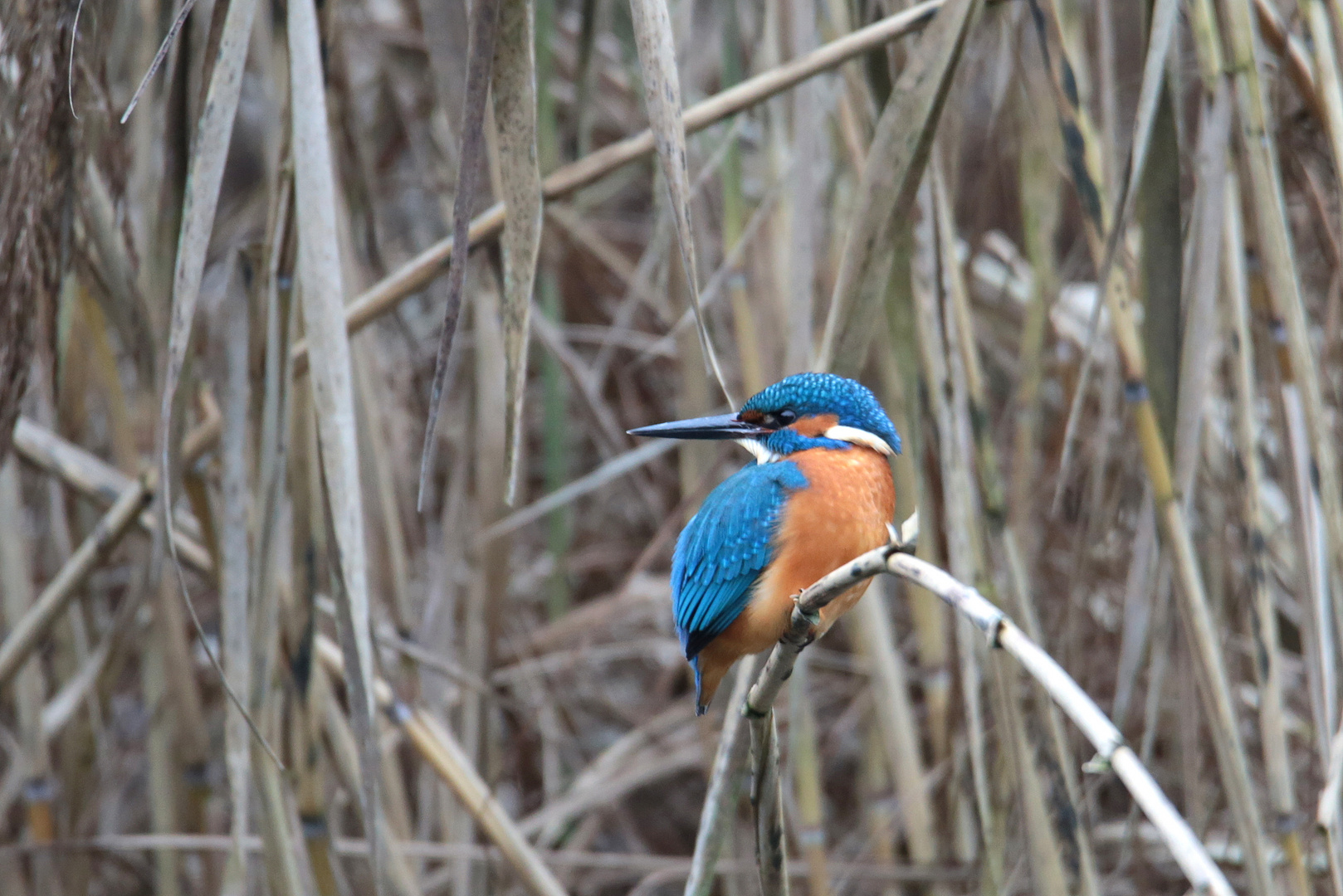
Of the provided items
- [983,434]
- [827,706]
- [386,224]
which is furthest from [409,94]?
[983,434]

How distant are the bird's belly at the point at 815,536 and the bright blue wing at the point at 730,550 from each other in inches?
0.7

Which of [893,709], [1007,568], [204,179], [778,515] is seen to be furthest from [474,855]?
[204,179]

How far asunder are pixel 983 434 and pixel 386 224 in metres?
2.84

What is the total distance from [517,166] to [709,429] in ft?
1.72

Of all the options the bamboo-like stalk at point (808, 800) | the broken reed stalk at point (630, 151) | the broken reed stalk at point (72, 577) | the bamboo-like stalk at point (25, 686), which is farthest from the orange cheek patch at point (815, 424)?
the bamboo-like stalk at point (25, 686)

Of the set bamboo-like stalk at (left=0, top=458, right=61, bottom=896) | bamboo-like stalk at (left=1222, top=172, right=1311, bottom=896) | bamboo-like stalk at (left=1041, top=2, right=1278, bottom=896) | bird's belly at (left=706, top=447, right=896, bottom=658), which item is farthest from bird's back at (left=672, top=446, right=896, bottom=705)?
bamboo-like stalk at (left=0, top=458, right=61, bottom=896)

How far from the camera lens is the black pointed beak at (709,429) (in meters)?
1.40

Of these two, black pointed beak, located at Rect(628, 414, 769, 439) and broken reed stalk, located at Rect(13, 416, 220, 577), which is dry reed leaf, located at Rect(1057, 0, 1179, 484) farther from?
broken reed stalk, located at Rect(13, 416, 220, 577)

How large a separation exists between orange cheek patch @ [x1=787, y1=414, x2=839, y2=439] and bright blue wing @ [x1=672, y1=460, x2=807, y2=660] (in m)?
0.08

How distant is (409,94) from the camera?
3359 mm

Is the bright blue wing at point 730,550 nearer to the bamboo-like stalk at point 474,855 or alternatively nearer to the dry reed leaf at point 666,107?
the dry reed leaf at point 666,107

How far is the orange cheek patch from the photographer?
161 centimetres

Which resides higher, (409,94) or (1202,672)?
(409,94)

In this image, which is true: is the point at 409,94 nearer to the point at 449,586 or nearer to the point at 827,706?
the point at 449,586
